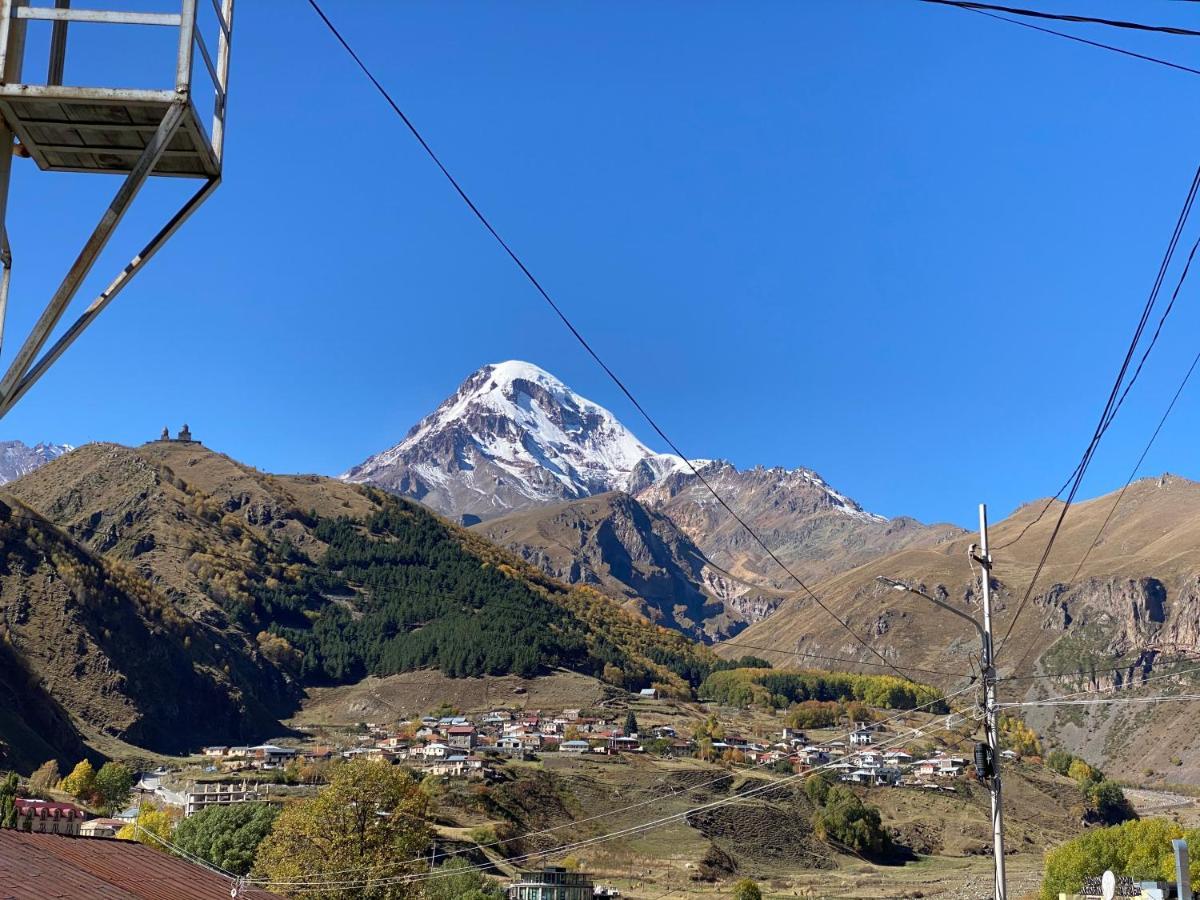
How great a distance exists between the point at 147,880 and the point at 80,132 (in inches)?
672

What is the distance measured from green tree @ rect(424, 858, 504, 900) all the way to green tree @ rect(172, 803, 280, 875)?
33.4 feet

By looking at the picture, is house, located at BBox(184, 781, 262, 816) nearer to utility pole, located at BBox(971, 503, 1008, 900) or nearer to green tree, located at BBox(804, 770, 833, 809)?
green tree, located at BBox(804, 770, 833, 809)

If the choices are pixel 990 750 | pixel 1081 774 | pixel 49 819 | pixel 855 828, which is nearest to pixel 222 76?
pixel 990 750

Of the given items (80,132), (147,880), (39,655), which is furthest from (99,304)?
(39,655)

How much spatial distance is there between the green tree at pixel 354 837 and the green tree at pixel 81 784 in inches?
1764

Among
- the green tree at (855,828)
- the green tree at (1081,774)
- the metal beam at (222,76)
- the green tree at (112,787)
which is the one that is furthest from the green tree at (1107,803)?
the metal beam at (222,76)

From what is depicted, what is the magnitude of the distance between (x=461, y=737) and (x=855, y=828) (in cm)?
5018

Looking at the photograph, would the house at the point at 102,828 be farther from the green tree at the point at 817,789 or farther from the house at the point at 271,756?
the green tree at the point at 817,789

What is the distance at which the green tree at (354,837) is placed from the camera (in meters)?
56.4

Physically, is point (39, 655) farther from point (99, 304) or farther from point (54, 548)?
point (99, 304)

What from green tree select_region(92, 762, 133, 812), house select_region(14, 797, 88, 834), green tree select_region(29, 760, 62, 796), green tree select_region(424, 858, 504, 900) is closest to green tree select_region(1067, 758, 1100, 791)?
green tree select_region(424, 858, 504, 900)

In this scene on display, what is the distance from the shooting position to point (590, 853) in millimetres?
115000

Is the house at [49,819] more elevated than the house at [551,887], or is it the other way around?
the house at [49,819]

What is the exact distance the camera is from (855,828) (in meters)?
132
